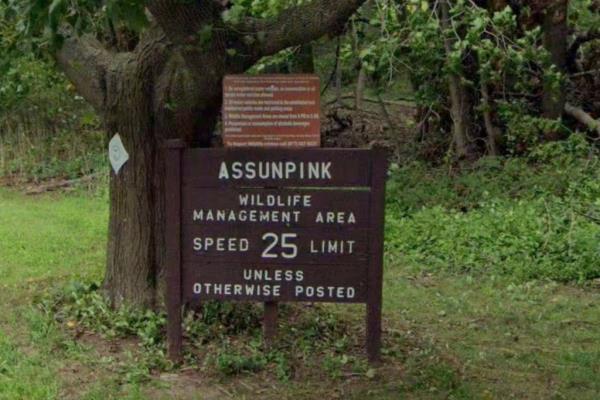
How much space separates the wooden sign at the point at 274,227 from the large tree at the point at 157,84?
23.9 inches

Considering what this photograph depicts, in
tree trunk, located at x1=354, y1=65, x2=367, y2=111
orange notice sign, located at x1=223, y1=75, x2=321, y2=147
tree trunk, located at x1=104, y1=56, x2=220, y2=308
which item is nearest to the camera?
orange notice sign, located at x1=223, y1=75, x2=321, y2=147

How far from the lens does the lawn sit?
5750 millimetres

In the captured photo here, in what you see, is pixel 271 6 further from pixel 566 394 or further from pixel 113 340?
pixel 566 394

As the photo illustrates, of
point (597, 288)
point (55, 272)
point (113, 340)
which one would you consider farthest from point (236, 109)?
point (597, 288)

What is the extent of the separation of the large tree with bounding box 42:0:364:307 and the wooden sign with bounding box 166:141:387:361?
0.61 metres

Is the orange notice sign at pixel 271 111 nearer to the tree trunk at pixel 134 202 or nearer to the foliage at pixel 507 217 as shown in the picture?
the tree trunk at pixel 134 202

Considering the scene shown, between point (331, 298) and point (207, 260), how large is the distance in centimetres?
82

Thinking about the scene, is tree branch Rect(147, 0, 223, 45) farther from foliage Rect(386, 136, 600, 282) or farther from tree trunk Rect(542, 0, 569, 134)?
tree trunk Rect(542, 0, 569, 134)

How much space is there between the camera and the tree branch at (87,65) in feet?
21.8

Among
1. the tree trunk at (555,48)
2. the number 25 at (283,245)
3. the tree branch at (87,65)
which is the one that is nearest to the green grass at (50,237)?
the tree branch at (87,65)

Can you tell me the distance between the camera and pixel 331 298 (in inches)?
237

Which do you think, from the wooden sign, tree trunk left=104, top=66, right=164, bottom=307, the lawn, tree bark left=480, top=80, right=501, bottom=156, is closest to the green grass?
the lawn

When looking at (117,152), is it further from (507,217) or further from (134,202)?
(507,217)

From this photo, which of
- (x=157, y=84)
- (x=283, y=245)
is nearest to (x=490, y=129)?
(x=157, y=84)
